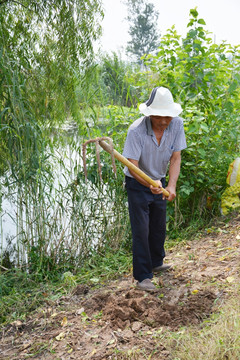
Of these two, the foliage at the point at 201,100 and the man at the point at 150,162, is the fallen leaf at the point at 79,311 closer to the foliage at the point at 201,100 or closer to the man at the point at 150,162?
the man at the point at 150,162

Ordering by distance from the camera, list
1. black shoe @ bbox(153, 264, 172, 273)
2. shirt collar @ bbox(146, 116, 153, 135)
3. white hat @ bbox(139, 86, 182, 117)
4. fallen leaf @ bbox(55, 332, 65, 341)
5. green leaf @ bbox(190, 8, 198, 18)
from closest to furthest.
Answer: fallen leaf @ bbox(55, 332, 65, 341) → white hat @ bbox(139, 86, 182, 117) → shirt collar @ bbox(146, 116, 153, 135) → black shoe @ bbox(153, 264, 172, 273) → green leaf @ bbox(190, 8, 198, 18)

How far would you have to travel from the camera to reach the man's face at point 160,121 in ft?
10.2

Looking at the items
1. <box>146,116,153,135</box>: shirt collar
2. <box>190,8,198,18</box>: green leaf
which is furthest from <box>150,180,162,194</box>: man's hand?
<box>190,8,198,18</box>: green leaf

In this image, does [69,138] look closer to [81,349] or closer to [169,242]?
[169,242]

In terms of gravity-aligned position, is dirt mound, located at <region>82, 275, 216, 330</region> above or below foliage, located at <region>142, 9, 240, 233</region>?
below

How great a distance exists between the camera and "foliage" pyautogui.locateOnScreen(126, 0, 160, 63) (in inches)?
1505

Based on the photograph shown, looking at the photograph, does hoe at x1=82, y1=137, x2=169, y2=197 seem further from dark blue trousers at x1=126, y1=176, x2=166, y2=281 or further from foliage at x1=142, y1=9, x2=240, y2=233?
foliage at x1=142, y1=9, x2=240, y2=233

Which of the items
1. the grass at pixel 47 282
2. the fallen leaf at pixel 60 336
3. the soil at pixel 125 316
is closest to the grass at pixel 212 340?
the soil at pixel 125 316

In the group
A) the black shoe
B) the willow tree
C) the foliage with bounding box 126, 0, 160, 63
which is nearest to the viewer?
the black shoe

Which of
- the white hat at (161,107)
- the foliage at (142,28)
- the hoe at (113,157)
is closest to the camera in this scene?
the hoe at (113,157)

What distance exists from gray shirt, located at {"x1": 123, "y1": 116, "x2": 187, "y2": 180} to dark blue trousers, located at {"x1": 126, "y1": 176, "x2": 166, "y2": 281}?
0.47 feet

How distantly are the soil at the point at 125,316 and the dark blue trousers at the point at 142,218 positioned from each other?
211 millimetres

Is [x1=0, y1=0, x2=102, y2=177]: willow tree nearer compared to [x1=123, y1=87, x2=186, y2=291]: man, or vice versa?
[x1=123, y1=87, x2=186, y2=291]: man

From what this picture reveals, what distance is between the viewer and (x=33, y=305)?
353 centimetres
